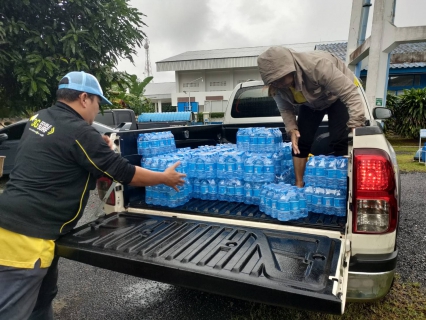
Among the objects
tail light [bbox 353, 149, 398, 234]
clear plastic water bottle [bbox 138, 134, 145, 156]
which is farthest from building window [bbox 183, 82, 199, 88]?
tail light [bbox 353, 149, 398, 234]

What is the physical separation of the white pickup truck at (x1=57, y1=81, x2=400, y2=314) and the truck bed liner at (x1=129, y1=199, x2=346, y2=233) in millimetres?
14

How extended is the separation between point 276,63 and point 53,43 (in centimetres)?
525

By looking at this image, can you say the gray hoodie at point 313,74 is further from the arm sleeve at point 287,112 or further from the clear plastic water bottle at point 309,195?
the clear plastic water bottle at point 309,195

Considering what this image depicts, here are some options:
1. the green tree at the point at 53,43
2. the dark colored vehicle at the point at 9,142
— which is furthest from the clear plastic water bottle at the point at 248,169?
the dark colored vehicle at the point at 9,142

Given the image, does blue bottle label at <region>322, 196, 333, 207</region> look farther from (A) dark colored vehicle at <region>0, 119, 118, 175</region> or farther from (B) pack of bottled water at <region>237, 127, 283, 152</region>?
(A) dark colored vehicle at <region>0, 119, 118, 175</region>

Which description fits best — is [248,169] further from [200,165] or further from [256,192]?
[200,165]

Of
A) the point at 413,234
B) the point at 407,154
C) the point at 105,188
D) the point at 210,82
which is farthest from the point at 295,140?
the point at 210,82

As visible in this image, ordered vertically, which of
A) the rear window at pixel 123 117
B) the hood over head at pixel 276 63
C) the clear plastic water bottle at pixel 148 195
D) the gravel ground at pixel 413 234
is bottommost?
the gravel ground at pixel 413 234

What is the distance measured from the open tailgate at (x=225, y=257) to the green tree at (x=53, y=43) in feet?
14.8

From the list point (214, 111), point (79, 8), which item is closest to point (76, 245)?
point (79, 8)

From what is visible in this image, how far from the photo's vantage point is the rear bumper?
76.3 inches

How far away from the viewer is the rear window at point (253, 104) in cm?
501

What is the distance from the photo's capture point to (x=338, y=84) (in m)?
2.74

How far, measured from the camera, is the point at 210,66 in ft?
84.6
